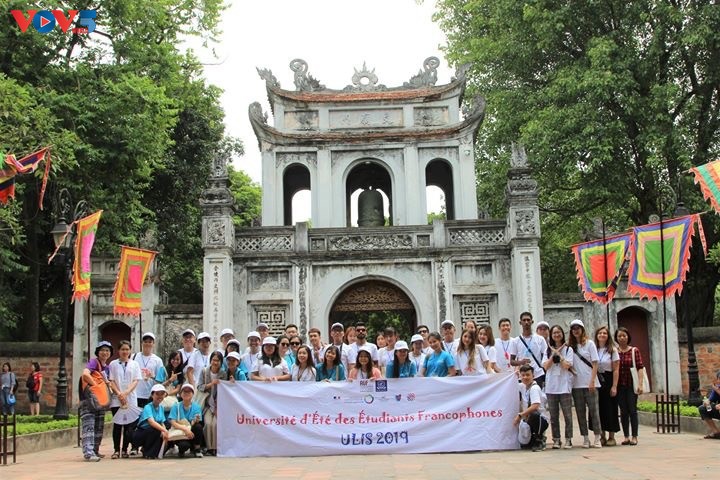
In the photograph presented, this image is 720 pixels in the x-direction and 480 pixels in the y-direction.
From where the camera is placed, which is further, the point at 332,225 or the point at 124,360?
the point at 332,225

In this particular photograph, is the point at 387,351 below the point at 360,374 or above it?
above

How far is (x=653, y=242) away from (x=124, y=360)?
33.4 ft

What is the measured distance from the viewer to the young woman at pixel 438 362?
11523mm

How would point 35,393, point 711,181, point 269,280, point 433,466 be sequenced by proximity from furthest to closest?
point 269,280
point 35,393
point 711,181
point 433,466

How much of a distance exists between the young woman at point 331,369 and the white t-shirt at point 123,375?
2.63m

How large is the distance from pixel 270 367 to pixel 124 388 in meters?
2.09

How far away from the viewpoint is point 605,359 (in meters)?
11.5

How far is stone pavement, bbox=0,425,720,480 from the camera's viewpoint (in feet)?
27.5

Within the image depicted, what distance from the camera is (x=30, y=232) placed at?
2478cm

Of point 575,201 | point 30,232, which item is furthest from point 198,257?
point 575,201

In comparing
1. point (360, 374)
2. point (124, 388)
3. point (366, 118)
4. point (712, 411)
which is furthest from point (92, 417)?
point (366, 118)

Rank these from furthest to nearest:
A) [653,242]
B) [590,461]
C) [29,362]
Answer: [29,362]
[653,242]
[590,461]

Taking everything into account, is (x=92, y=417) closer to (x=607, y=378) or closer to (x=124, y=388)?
(x=124, y=388)

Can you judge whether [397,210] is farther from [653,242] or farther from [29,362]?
[29,362]
